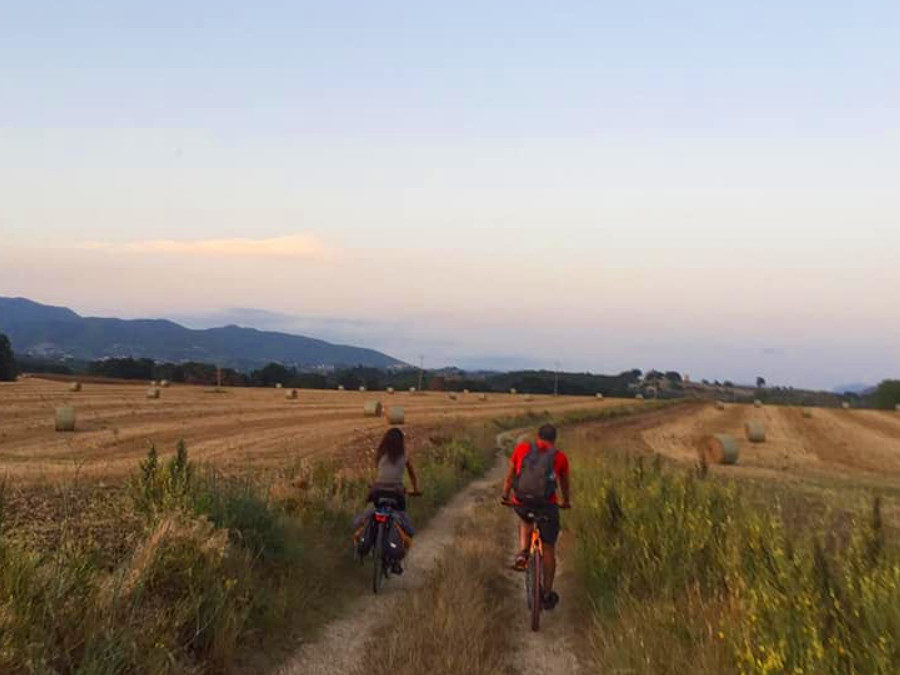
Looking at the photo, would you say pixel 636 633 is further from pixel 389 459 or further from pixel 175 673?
pixel 389 459

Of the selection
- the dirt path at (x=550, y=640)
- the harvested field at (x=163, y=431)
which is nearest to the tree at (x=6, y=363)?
the harvested field at (x=163, y=431)

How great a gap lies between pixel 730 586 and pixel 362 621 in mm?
4177

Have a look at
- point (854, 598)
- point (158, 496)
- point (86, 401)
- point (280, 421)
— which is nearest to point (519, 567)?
point (158, 496)

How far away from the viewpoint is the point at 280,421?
124 ft

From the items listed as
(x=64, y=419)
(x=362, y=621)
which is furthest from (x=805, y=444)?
(x=362, y=621)

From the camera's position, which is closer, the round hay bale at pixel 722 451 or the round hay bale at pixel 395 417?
the round hay bale at pixel 722 451

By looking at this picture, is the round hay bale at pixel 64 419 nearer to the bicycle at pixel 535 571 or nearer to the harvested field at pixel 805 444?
the harvested field at pixel 805 444

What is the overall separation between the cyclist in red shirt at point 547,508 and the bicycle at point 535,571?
52 millimetres

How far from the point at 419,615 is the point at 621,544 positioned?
2752 mm

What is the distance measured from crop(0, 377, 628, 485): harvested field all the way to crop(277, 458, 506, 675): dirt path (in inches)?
198

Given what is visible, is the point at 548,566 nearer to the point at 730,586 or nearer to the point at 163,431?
the point at 730,586

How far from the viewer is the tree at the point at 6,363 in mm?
63188

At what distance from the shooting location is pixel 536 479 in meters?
9.32

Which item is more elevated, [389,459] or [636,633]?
[389,459]
